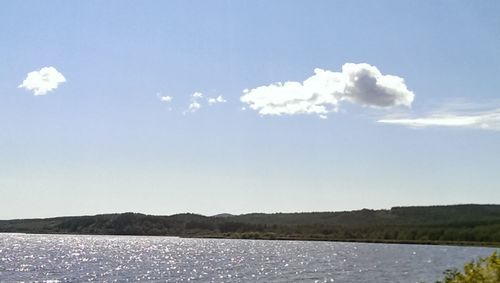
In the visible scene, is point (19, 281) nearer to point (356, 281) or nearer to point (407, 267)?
point (356, 281)

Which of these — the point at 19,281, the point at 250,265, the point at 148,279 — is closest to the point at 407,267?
the point at 250,265

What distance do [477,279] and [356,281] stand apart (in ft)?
195

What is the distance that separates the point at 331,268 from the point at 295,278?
1924 cm

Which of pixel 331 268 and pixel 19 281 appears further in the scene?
pixel 331 268

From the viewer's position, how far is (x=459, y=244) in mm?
195875

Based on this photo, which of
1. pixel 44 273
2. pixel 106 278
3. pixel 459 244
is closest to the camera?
pixel 106 278

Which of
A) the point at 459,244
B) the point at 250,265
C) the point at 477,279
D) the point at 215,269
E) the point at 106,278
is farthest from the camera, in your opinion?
the point at 459,244

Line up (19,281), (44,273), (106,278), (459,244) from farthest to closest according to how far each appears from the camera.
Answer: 1. (459,244)
2. (44,273)
3. (106,278)
4. (19,281)

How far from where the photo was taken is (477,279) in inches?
704

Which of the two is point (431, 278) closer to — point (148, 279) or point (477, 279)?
point (148, 279)

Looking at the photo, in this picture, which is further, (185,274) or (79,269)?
(79,269)

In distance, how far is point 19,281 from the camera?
2928 inches

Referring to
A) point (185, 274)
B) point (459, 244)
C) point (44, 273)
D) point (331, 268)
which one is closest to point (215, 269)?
point (185, 274)

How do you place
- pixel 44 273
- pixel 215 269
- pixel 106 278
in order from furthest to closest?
pixel 215 269 < pixel 44 273 < pixel 106 278
